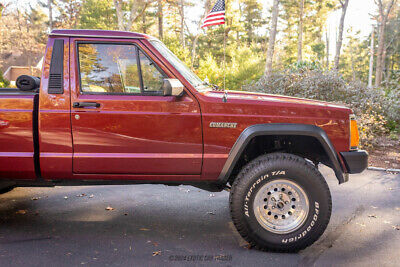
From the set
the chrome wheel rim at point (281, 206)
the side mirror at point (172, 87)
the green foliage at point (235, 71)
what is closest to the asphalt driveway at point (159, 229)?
the chrome wheel rim at point (281, 206)

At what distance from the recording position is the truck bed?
360 centimetres

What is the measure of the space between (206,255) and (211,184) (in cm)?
77

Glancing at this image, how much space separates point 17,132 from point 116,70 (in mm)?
1175

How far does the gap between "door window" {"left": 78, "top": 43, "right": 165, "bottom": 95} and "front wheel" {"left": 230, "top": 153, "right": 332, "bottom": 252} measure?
1.28 meters

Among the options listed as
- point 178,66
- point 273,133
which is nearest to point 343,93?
point 273,133

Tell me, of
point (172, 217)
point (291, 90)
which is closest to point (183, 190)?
point (172, 217)

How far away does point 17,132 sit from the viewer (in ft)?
11.8

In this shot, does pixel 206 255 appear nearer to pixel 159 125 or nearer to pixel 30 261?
pixel 159 125

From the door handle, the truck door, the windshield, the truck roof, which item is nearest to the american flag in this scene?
the windshield

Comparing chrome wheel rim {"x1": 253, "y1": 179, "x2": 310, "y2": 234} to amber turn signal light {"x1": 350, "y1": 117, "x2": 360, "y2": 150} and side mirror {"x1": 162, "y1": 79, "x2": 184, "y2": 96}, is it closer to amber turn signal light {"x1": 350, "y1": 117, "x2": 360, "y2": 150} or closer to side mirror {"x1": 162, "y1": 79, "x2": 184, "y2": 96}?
amber turn signal light {"x1": 350, "y1": 117, "x2": 360, "y2": 150}

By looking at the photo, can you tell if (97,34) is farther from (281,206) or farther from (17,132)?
(281,206)

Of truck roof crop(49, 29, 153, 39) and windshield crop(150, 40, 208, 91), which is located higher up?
truck roof crop(49, 29, 153, 39)

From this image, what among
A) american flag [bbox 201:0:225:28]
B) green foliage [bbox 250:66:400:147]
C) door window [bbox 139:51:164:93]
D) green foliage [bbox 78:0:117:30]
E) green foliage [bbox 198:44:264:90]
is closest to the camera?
door window [bbox 139:51:164:93]

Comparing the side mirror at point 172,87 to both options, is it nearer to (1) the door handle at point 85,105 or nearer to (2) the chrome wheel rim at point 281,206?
(1) the door handle at point 85,105
